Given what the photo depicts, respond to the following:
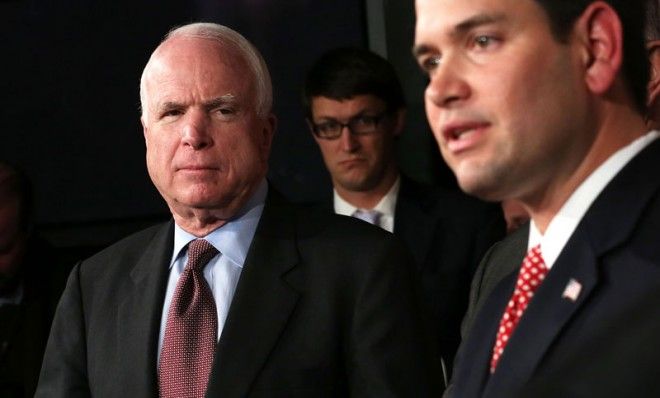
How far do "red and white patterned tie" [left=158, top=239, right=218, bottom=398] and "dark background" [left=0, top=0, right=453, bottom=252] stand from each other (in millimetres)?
2063

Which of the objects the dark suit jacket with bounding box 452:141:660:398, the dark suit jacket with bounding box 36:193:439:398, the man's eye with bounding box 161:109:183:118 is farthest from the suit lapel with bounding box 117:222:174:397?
the dark suit jacket with bounding box 452:141:660:398

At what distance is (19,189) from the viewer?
12.1ft

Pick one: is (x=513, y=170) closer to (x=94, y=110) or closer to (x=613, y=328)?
(x=613, y=328)

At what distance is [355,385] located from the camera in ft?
7.11

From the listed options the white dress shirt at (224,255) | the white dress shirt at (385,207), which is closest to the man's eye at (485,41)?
the white dress shirt at (224,255)

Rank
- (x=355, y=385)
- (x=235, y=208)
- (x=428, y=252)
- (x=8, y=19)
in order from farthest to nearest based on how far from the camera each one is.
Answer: (x=8, y=19) < (x=428, y=252) < (x=235, y=208) < (x=355, y=385)

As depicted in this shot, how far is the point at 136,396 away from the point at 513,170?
3.84ft

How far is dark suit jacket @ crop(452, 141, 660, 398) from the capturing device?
114cm

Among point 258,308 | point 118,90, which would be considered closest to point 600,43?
point 258,308

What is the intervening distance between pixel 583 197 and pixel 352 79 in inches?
92.7

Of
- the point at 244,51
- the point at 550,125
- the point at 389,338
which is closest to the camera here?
the point at 550,125

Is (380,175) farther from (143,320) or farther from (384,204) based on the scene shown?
(143,320)

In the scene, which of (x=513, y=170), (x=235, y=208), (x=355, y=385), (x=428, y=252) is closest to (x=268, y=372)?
(x=355, y=385)

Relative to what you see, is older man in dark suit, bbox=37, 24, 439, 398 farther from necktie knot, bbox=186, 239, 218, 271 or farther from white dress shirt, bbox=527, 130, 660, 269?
white dress shirt, bbox=527, 130, 660, 269
